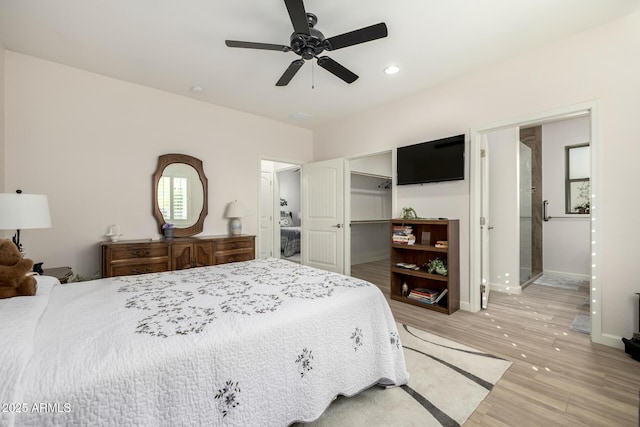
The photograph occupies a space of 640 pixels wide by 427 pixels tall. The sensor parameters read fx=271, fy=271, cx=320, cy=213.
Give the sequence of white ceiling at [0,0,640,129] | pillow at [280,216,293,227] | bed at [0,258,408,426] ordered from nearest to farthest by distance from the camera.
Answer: bed at [0,258,408,426] < white ceiling at [0,0,640,129] < pillow at [280,216,293,227]

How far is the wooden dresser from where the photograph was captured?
2898mm

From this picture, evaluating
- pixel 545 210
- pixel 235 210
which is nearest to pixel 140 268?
pixel 235 210

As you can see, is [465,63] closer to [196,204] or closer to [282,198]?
[196,204]

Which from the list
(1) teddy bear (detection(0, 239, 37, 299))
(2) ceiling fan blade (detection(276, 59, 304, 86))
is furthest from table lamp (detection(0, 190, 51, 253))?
(2) ceiling fan blade (detection(276, 59, 304, 86))

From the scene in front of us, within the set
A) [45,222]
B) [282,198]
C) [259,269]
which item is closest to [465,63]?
[259,269]

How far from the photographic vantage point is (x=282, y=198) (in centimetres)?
805

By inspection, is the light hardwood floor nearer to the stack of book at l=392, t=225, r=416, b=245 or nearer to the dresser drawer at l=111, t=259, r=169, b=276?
the stack of book at l=392, t=225, r=416, b=245

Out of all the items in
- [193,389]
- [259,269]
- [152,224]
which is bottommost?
[193,389]

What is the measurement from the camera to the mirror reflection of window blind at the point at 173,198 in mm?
3553

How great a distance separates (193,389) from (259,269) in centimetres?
128

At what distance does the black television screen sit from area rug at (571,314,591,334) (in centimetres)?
184

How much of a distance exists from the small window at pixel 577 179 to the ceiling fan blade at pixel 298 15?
17.3 feet

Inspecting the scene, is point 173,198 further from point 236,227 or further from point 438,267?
point 438,267

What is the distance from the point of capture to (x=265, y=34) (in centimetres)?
239
